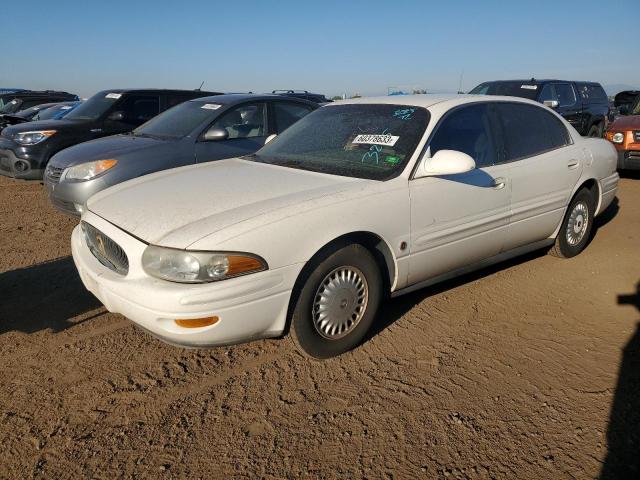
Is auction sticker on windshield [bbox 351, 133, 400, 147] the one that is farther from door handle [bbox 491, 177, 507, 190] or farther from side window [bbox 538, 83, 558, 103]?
side window [bbox 538, 83, 558, 103]

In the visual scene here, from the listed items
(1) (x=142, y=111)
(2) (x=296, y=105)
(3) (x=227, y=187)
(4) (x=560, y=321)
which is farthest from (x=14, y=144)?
(4) (x=560, y=321)

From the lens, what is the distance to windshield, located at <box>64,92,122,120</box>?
766 centimetres

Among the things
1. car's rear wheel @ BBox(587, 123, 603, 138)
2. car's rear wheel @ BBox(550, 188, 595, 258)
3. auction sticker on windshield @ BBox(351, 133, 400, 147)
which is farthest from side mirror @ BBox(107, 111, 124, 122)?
car's rear wheel @ BBox(587, 123, 603, 138)

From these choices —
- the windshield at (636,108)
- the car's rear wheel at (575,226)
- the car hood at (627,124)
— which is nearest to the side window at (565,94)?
the windshield at (636,108)

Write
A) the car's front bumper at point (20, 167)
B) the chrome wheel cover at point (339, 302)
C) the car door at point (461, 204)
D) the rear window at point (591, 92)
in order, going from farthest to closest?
the rear window at point (591, 92)
the car's front bumper at point (20, 167)
the car door at point (461, 204)
the chrome wheel cover at point (339, 302)

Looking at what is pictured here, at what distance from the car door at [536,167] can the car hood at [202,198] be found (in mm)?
1487

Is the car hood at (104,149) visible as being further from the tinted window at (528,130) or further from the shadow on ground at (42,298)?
the tinted window at (528,130)

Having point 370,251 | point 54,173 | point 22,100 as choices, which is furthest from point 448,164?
point 22,100

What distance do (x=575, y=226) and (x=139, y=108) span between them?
250 inches

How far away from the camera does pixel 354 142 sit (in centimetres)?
353

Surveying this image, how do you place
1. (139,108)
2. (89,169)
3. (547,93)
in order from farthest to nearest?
(547,93) < (139,108) < (89,169)

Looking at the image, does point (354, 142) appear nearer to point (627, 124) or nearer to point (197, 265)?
point (197, 265)

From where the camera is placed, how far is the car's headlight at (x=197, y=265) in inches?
95.8

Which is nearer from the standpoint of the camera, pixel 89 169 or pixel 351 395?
pixel 351 395
